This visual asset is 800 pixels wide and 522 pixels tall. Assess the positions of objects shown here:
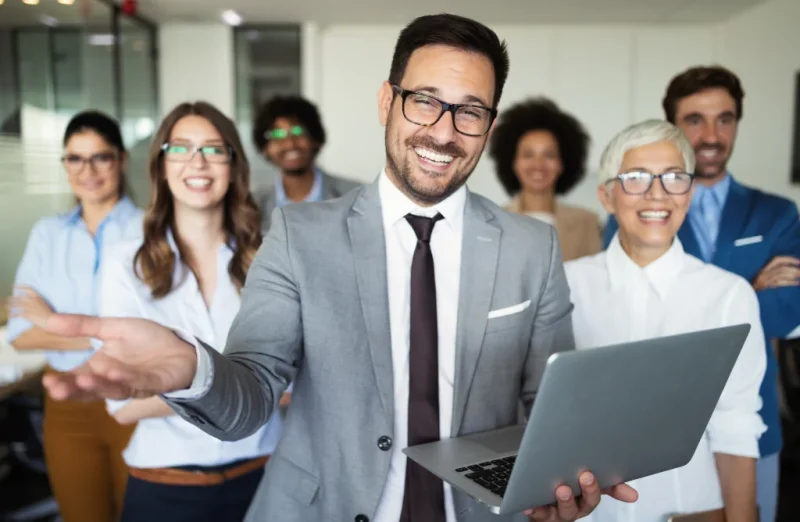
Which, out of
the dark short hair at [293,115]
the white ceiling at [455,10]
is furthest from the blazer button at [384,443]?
the white ceiling at [455,10]

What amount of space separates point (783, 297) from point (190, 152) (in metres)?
1.93

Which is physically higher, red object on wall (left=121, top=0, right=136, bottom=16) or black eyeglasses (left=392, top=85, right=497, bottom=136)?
red object on wall (left=121, top=0, right=136, bottom=16)

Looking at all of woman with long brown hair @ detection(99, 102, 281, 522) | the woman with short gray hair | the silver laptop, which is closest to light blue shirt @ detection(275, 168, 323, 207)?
woman with long brown hair @ detection(99, 102, 281, 522)

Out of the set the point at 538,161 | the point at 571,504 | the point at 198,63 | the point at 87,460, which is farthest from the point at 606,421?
the point at 198,63

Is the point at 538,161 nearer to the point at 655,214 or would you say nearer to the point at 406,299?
the point at 655,214

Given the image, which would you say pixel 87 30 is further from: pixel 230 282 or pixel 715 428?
pixel 715 428

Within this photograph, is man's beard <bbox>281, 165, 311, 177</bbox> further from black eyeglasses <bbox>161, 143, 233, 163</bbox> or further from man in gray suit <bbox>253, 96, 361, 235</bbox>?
black eyeglasses <bbox>161, 143, 233, 163</bbox>

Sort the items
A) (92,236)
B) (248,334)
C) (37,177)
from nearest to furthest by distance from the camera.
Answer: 1. (248,334)
2. (92,236)
3. (37,177)

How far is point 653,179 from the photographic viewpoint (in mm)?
1762

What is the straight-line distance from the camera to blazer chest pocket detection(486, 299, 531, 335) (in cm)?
147

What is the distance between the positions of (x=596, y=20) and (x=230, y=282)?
581 cm

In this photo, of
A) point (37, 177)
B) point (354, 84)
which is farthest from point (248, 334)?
point (354, 84)

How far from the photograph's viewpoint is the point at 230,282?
2.07m

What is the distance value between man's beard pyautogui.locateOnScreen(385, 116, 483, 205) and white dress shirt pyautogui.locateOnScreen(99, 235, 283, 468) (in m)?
0.82
